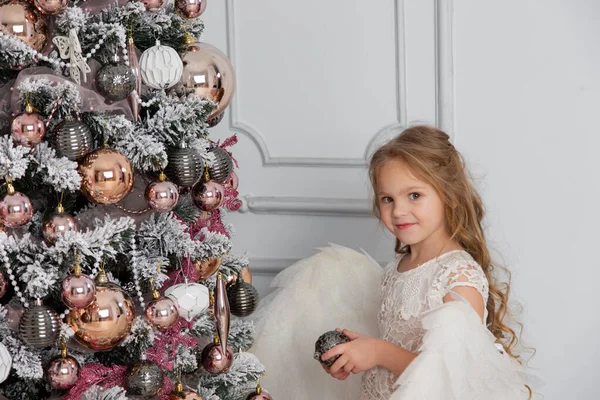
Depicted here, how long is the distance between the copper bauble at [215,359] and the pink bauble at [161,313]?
0.14 meters

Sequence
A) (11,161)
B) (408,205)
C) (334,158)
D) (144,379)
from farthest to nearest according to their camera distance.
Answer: (334,158), (408,205), (144,379), (11,161)

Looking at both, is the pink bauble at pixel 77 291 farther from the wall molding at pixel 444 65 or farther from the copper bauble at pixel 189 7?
the wall molding at pixel 444 65

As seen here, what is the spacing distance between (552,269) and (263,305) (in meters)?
0.73

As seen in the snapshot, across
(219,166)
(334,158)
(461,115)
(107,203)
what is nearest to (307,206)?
(334,158)

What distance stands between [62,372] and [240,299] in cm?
40

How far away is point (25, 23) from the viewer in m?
1.11

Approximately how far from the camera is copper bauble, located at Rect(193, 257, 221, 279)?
1313 mm

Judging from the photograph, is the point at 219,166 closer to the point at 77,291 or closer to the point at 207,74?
the point at 207,74

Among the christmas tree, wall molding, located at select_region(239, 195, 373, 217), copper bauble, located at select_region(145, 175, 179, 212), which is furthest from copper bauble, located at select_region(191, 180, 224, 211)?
wall molding, located at select_region(239, 195, 373, 217)

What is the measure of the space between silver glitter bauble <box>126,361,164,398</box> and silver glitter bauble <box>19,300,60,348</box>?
5.9 inches

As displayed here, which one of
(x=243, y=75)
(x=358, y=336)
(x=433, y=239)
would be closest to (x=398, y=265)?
(x=433, y=239)

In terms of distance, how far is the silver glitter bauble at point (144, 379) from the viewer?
3.89 feet

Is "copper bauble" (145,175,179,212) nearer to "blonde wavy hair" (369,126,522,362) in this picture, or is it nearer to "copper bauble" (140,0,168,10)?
"copper bauble" (140,0,168,10)

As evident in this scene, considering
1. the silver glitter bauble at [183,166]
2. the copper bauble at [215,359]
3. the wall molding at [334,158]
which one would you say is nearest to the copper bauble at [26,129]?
the silver glitter bauble at [183,166]
